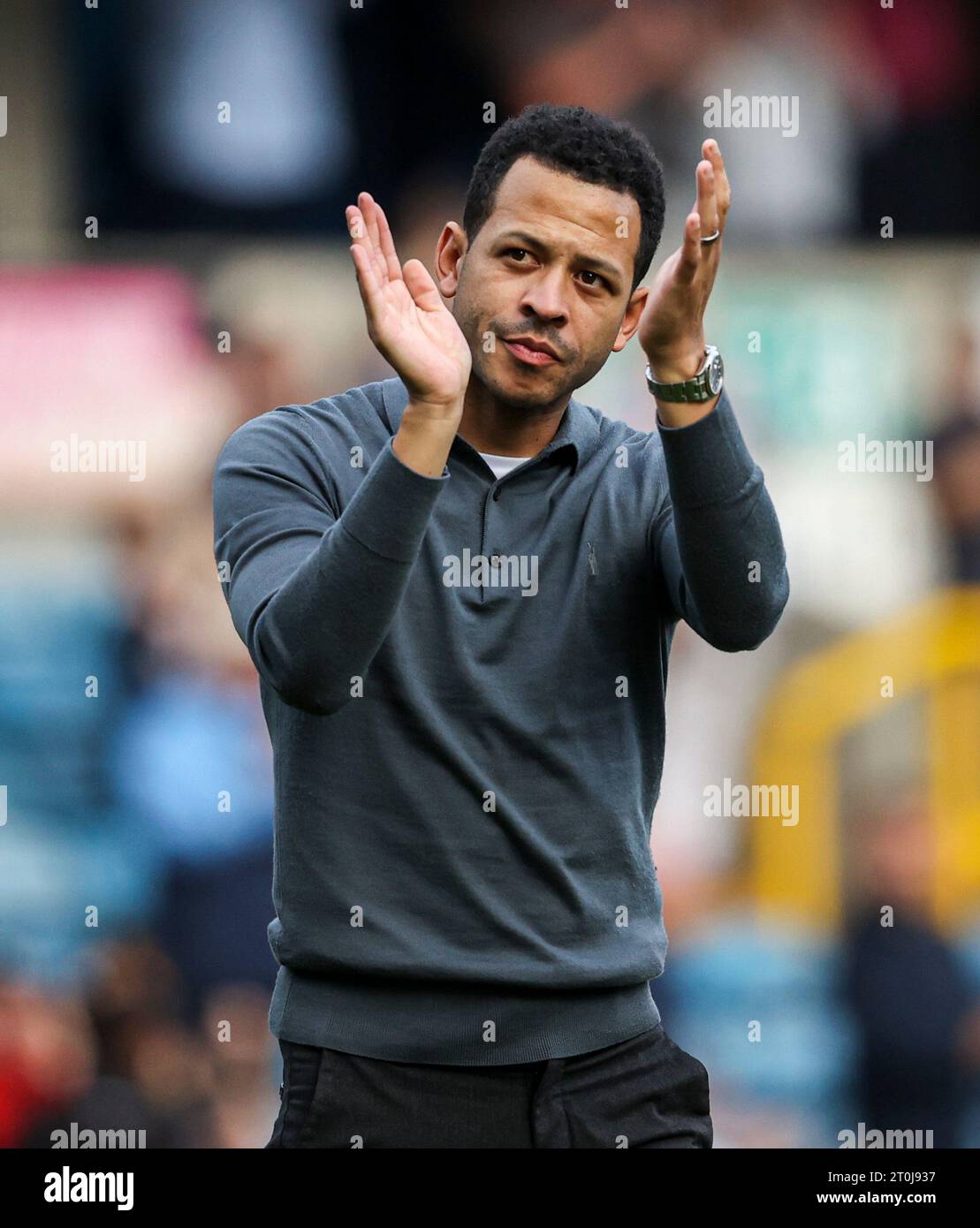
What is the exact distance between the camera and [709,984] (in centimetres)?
553

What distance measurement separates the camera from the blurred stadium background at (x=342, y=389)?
5434 mm

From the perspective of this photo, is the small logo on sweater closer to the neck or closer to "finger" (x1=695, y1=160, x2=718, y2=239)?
the neck

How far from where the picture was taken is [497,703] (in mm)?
2258

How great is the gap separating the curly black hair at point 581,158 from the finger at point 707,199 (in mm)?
350

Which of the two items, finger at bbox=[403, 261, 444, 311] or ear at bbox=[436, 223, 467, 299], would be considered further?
ear at bbox=[436, 223, 467, 299]

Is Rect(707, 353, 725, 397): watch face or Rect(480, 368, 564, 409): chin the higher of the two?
Rect(480, 368, 564, 409): chin

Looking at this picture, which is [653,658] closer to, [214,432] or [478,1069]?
[478,1069]

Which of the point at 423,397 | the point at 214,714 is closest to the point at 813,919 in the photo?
the point at 214,714

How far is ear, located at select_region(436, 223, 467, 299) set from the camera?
2580 mm

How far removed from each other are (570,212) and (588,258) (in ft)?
0.25

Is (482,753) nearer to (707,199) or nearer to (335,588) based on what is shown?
(335,588)

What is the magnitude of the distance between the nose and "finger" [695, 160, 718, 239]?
0.28 meters

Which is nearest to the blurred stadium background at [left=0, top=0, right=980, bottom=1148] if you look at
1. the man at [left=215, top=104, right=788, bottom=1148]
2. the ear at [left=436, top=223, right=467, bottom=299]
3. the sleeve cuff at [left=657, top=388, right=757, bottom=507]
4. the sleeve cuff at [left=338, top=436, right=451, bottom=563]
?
the ear at [left=436, top=223, right=467, bottom=299]

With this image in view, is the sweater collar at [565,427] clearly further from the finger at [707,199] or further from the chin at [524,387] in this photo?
the finger at [707,199]
